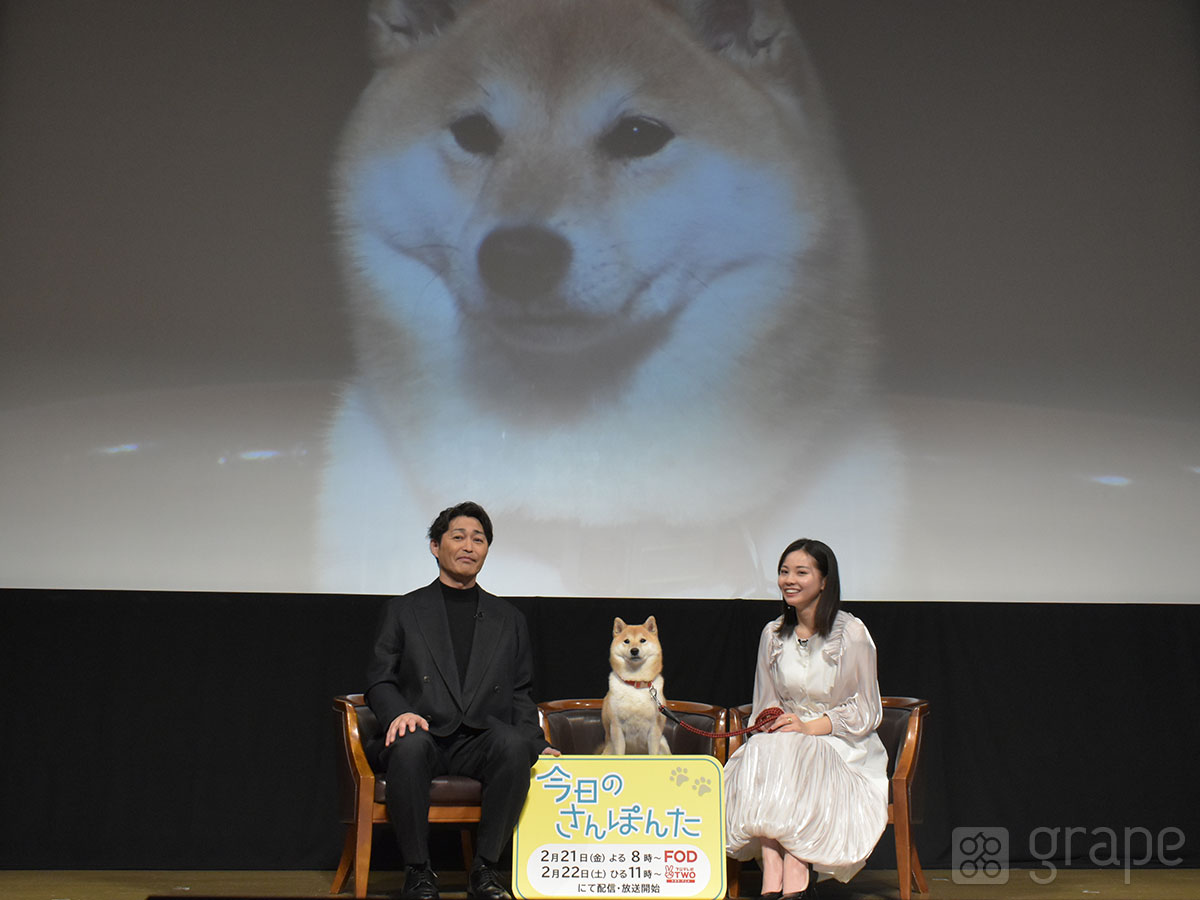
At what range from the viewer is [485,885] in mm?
3381

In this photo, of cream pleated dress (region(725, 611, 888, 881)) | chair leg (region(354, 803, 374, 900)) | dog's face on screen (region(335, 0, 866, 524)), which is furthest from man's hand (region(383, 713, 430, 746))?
dog's face on screen (region(335, 0, 866, 524))

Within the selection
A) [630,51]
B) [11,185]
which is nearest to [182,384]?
[11,185]

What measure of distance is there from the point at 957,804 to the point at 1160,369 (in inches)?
82.8

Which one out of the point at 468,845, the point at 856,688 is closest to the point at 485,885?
the point at 468,845

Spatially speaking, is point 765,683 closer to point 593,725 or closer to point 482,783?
point 593,725

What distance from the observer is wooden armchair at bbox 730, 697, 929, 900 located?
12.6 ft

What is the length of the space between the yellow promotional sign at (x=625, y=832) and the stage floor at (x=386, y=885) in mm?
521

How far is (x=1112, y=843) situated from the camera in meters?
4.78

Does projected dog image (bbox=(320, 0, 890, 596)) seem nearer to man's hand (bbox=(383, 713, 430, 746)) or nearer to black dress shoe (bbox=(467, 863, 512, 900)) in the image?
man's hand (bbox=(383, 713, 430, 746))

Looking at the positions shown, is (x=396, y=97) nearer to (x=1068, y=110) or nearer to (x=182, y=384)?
(x=182, y=384)

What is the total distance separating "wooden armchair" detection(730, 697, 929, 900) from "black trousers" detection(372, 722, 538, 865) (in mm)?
829

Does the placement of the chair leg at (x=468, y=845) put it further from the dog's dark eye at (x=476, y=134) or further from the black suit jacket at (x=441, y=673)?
the dog's dark eye at (x=476, y=134)

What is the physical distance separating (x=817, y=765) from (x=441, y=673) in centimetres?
118

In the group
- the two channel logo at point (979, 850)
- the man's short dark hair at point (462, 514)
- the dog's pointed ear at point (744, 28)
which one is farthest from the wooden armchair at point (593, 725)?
the dog's pointed ear at point (744, 28)
